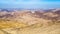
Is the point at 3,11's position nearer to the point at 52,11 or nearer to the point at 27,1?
the point at 27,1

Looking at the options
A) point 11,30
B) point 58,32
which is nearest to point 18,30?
point 11,30

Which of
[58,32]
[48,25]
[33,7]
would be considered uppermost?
[33,7]

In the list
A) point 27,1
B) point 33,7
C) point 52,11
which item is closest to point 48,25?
point 52,11

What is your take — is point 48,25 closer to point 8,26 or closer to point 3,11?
point 8,26

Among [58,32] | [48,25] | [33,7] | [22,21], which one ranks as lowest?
[58,32]

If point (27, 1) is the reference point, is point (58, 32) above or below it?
below

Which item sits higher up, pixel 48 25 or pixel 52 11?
pixel 52 11
